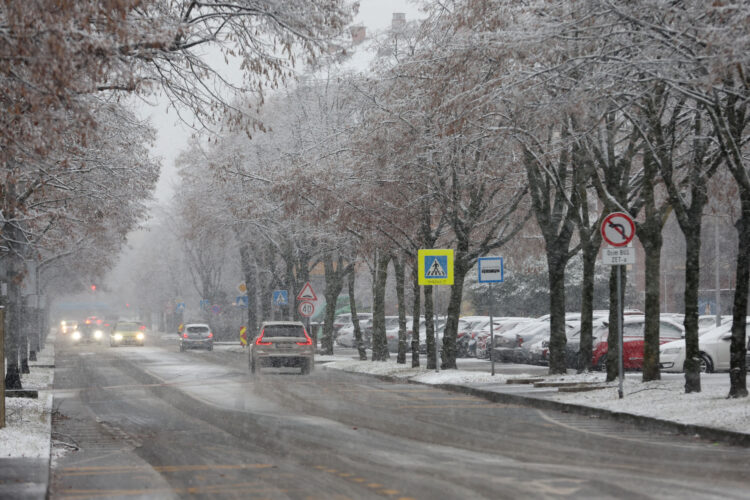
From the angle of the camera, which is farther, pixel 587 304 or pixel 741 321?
pixel 587 304

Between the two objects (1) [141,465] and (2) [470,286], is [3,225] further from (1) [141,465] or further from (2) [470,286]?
(2) [470,286]

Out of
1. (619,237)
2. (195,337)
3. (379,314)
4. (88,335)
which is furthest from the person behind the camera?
(88,335)

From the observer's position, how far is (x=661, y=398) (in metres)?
17.6

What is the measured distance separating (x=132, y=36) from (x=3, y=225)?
14.0m

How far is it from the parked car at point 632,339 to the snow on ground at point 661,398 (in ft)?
4.88

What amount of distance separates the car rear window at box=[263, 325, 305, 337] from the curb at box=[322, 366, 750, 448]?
820 cm

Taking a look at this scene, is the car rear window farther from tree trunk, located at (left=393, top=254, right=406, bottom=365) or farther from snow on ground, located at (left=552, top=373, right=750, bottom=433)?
snow on ground, located at (left=552, top=373, right=750, bottom=433)

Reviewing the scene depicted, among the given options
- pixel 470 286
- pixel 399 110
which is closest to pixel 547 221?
pixel 399 110

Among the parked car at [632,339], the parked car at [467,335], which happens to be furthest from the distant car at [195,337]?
the parked car at [632,339]

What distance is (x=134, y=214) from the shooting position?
3319 centimetres

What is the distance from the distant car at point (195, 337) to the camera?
54.3 m

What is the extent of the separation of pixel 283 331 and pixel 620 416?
55.1 ft

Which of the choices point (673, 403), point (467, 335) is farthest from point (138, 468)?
point (467, 335)

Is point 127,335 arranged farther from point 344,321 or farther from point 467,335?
point 467,335
